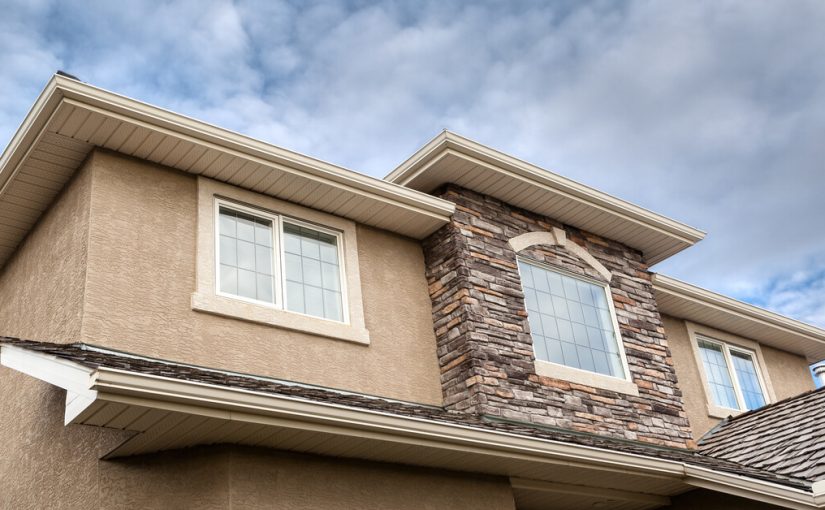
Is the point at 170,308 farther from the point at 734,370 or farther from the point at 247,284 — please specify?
the point at 734,370

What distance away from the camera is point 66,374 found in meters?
6.06

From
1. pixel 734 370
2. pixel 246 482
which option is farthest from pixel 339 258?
pixel 734 370

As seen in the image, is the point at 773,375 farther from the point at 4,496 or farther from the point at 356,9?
the point at 4,496

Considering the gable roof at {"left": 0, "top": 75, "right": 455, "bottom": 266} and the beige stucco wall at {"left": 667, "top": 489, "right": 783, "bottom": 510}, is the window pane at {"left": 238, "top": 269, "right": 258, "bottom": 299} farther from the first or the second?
the beige stucco wall at {"left": 667, "top": 489, "right": 783, "bottom": 510}

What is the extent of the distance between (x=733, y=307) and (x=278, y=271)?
859 cm

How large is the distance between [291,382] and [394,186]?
2.77m

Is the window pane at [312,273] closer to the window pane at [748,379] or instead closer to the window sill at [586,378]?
the window sill at [586,378]

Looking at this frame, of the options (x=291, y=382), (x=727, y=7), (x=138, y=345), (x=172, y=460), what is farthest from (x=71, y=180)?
(x=727, y=7)

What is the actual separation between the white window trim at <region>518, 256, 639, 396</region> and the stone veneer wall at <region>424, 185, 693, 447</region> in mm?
71

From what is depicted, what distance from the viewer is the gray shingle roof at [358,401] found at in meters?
6.65

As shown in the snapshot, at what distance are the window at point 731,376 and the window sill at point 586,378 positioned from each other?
11.9 ft

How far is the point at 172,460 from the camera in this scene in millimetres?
6996

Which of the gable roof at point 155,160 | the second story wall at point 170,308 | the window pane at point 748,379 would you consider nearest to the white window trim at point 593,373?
the second story wall at point 170,308

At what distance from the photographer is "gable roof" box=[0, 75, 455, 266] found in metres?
8.51
